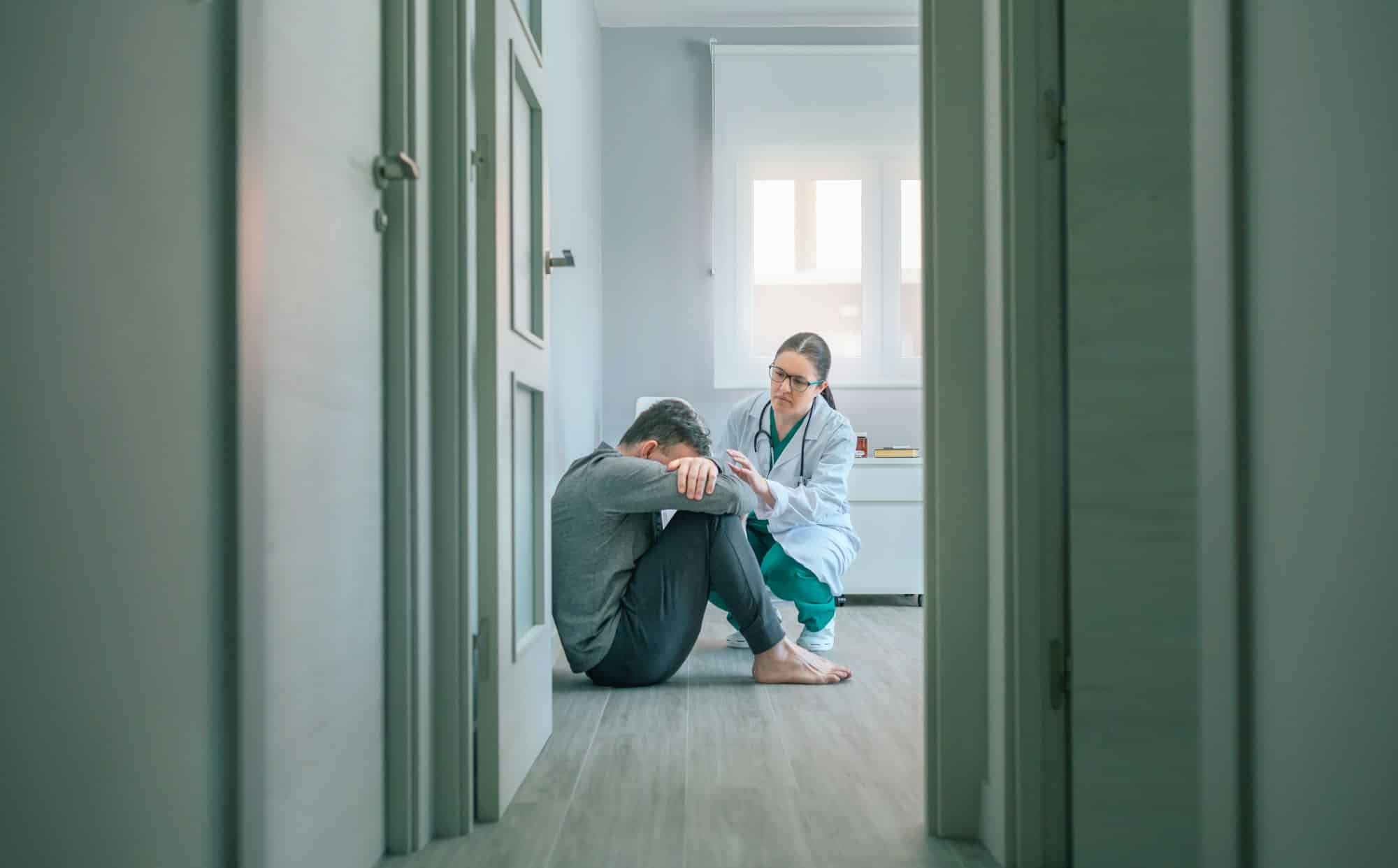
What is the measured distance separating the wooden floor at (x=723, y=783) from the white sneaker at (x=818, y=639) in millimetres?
294

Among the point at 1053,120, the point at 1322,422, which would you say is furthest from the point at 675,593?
the point at 1322,422

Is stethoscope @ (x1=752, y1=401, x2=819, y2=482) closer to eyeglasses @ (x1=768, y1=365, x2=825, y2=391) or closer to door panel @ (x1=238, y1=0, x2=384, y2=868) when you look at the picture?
eyeglasses @ (x1=768, y1=365, x2=825, y2=391)

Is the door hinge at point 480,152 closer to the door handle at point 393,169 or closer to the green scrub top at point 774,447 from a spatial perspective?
the door handle at point 393,169

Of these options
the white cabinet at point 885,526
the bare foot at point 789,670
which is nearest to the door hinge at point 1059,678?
the bare foot at point 789,670

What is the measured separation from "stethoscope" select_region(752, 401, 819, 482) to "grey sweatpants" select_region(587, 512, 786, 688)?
0.82m

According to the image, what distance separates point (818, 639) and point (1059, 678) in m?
1.70

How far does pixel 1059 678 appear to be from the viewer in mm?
1368

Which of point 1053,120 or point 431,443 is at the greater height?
point 1053,120

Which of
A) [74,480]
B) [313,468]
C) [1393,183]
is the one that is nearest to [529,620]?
[313,468]

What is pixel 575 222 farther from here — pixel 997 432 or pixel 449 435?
pixel 997 432

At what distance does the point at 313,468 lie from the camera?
111 cm

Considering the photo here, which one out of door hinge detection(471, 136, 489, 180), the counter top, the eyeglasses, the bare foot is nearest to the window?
the counter top

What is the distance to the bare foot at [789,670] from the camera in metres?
2.57

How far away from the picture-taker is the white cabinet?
3.89 meters
